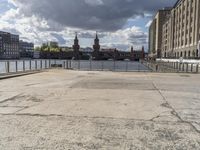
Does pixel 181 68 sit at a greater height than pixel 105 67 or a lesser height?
greater

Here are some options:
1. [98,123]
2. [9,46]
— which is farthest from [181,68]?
[9,46]

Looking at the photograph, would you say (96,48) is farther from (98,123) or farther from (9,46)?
(98,123)

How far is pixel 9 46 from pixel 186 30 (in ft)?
233

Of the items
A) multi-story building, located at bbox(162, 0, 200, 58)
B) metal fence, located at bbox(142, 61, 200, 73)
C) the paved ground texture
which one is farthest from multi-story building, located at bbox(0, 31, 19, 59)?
the paved ground texture

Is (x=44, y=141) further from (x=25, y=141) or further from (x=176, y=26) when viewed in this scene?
(x=176, y=26)

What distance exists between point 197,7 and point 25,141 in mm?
81668

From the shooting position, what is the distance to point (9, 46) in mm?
117750

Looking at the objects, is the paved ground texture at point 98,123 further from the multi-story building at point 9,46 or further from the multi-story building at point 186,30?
the multi-story building at point 9,46

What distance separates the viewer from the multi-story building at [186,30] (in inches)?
3122

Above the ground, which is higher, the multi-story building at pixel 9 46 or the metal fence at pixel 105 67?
the multi-story building at pixel 9 46

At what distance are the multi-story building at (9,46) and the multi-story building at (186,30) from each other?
6357cm

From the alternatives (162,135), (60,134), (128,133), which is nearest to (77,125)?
(60,134)

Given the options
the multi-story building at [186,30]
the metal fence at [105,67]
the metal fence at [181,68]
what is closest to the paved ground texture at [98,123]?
the metal fence at [105,67]

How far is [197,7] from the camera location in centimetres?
7894
